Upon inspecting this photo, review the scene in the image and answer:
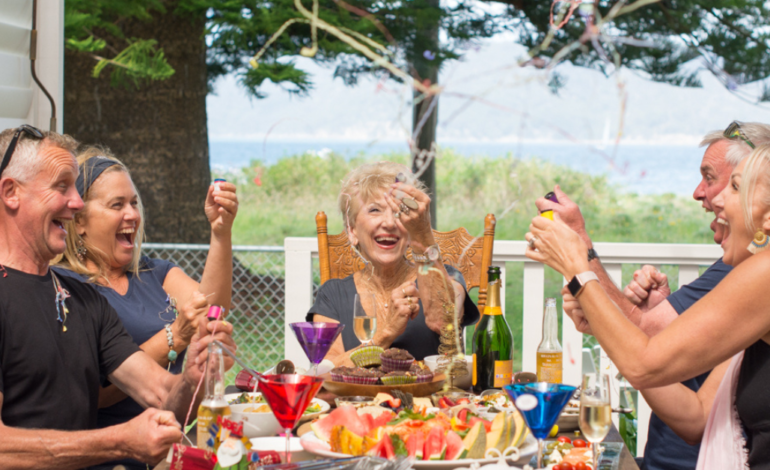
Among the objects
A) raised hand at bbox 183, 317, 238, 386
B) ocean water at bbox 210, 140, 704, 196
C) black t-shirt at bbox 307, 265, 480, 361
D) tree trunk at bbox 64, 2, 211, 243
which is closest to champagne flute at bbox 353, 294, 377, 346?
black t-shirt at bbox 307, 265, 480, 361

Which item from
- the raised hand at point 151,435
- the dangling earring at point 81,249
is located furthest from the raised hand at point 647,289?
the dangling earring at point 81,249

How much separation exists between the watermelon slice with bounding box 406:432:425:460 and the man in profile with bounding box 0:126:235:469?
1.62ft

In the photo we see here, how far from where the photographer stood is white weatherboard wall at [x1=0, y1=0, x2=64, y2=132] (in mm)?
2514

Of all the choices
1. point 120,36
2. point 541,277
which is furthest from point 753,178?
point 120,36

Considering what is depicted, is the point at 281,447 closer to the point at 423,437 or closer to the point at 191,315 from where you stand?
the point at 423,437

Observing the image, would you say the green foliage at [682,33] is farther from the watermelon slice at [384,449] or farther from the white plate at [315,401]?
the watermelon slice at [384,449]

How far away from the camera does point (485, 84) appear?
648 inches

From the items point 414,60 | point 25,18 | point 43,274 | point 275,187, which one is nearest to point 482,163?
point 275,187

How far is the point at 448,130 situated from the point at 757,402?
12.3 meters

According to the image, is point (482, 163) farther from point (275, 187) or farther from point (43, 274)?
point (43, 274)

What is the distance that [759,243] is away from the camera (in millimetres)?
1355

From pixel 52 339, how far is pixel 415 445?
961 mm

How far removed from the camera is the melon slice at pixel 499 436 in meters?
1.20

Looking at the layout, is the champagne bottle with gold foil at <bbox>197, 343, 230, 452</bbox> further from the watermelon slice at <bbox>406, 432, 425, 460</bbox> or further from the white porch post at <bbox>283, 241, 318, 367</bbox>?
the white porch post at <bbox>283, 241, 318, 367</bbox>
